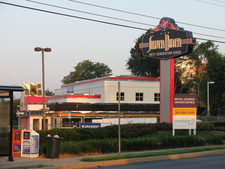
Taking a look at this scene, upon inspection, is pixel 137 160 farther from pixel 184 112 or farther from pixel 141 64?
pixel 141 64

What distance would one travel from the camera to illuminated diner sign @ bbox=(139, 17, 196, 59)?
124 feet

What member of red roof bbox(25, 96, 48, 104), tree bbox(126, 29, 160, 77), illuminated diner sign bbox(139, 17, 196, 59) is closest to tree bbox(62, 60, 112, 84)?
tree bbox(126, 29, 160, 77)

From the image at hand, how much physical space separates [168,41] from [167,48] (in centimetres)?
65

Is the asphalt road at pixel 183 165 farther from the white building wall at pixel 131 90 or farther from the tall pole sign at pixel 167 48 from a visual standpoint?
the white building wall at pixel 131 90

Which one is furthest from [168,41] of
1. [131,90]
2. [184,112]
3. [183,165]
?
[131,90]

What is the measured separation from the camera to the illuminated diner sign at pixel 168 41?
124 feet

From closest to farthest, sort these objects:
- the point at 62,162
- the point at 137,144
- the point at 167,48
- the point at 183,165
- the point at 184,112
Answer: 1. the point at 183,165
2. the point at 62,162
3. the point at 137,144
4. the point at 184,112
5. the point at 167,48

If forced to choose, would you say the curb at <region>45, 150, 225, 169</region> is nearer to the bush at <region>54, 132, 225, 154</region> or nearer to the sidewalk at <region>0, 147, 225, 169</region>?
the sidewalk at <region>0, 147, 225, 169</region>

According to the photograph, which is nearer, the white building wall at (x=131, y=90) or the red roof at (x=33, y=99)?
the white building wall at (x=131, y=90)

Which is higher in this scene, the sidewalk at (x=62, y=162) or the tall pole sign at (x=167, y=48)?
the tall pole sign at (x=167, y=48)

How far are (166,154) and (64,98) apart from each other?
45600 millimetres

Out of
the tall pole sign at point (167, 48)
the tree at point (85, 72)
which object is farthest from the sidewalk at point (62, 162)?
the tree at point (85, 72)

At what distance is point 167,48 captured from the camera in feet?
128

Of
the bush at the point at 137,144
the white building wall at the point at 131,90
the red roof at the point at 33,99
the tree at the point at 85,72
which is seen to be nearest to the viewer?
the bush at the point at 137,144
